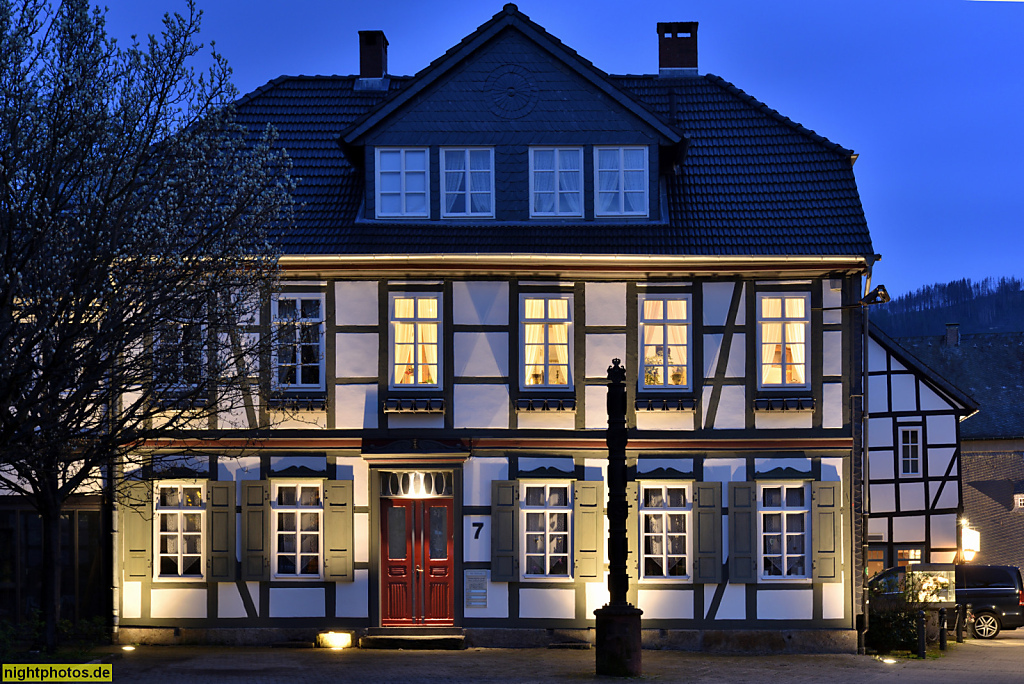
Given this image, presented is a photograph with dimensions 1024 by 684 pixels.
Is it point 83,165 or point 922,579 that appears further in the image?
point 922,579

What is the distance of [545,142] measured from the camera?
58.4ft

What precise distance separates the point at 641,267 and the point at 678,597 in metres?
5.17

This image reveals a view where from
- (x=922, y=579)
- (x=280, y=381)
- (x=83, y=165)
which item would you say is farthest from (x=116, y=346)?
(x=922, y=579)

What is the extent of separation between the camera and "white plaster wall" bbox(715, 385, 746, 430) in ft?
57.4

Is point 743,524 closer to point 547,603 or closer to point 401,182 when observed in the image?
point 547,603

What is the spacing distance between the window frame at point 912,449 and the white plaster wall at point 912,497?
0.99 ft

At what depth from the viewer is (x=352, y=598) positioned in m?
17.4

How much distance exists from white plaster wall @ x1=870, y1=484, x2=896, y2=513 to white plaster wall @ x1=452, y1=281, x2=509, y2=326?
16852 millimetres

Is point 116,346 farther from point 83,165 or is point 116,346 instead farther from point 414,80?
point 414,80

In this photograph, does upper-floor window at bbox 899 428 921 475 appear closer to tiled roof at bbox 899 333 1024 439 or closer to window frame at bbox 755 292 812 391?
tiled roof at bbox 899 333 1024 439

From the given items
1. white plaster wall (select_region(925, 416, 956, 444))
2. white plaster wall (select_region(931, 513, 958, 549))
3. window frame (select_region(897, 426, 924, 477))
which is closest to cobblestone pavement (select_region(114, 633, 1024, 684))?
white plaster wall (select_region(931, 513, 958, 549))

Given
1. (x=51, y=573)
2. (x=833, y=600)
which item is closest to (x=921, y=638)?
(x=833, y=600)

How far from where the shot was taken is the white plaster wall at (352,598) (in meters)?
17.3

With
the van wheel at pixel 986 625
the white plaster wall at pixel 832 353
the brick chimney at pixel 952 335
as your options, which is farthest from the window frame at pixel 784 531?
the brick chimney at pixel 952 335
